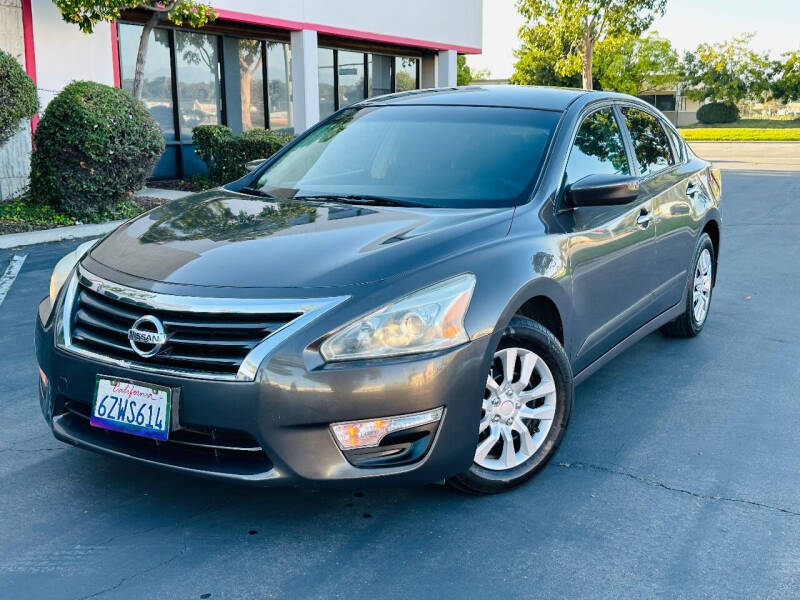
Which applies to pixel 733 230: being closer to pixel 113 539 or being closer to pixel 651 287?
pixel 651 287

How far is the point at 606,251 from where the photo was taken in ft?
13.7

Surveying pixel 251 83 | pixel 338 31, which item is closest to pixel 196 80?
pixel 251 83

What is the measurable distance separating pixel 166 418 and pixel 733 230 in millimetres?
9612

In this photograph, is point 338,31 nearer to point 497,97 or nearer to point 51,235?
point 51,235

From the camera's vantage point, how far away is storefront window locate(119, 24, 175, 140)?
15344mm

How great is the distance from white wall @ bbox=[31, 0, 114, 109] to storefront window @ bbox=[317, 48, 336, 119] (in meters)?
7.67

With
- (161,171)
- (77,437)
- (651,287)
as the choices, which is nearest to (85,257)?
(77,437)

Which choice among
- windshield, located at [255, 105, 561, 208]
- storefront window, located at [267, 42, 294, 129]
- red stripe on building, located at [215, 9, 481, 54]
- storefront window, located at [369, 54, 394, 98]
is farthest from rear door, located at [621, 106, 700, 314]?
storefront window, located at [369, 54, 394, 98]

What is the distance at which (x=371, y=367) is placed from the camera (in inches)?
115

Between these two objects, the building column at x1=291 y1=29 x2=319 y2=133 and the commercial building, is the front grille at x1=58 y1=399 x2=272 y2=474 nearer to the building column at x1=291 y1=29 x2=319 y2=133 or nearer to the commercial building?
the commercial building

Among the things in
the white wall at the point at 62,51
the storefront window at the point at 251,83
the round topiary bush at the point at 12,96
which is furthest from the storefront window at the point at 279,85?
the round topiary bush at the point at 12,96

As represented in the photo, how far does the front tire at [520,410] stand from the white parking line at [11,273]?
4737 mm

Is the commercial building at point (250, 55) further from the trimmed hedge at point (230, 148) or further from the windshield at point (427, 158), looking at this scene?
the windshield at point (427, 158)

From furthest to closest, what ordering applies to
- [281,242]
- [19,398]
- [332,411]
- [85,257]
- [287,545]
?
[19,398] < [85,257] < [281,242] < [287,545] < [332,411]
